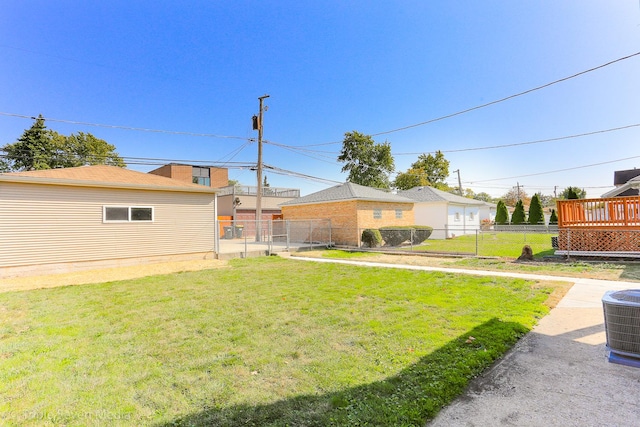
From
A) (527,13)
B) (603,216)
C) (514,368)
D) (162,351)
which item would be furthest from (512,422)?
(527,13)

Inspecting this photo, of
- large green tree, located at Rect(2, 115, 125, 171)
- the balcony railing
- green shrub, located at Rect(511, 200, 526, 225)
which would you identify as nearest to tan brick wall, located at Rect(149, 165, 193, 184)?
large green tree, located at Rect(2, 115, 125, 171)

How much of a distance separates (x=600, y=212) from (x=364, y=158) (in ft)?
99.9

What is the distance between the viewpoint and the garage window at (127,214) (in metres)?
11.3

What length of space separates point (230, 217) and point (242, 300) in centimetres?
2370

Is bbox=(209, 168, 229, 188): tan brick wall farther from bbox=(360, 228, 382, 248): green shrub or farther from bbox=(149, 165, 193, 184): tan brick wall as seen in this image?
bbox=(360, 228, 382, 248): green shrub

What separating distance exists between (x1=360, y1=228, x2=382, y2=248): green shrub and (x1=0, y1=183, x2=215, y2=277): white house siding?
819 cm

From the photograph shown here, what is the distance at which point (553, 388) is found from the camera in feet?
8.78

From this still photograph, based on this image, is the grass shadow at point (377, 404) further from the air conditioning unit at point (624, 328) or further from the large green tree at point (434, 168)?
the large green tree at point (434, 168)

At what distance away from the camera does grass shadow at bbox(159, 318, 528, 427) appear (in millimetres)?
2230

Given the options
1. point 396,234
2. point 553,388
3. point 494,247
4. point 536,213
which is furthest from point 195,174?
point 536,213

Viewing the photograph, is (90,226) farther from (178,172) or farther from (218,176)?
(218,176)

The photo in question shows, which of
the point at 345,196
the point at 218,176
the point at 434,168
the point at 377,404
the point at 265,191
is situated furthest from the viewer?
the point at 434,168

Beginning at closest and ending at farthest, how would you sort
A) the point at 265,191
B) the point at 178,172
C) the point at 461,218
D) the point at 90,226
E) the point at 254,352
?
the point at 254,352, the point at 90,226, the point at 461,218, the point at 178,172, the point at 265,191

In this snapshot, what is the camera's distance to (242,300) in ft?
20.5
